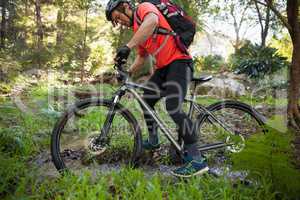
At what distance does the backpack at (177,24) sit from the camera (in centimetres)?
359

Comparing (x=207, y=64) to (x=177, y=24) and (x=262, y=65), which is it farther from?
(x=177, y=24)

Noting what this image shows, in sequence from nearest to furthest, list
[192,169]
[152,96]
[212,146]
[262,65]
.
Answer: [192,169]
[152,96]
[212,146]
[262,65]

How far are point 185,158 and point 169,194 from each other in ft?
2.22

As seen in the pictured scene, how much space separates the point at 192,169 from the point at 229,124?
3.21ft

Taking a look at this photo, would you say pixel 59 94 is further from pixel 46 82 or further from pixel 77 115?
pixel 77 115

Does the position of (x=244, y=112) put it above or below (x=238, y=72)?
below

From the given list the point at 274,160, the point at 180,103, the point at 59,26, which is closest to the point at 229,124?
the point at 180,103

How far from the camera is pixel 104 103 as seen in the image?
→ 3.83 m

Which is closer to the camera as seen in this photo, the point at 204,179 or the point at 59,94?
the point at 204,179

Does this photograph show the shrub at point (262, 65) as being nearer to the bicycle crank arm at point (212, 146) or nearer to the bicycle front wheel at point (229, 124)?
the bicycle front wheel at point (229, 124)

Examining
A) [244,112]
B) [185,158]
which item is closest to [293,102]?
[244,112]

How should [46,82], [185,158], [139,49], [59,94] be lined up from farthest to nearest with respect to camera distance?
[46,82] < [59,94] < [139,49] < [185,158]

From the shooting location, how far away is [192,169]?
3.60 metres

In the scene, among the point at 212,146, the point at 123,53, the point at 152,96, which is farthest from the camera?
the point at 212,146
